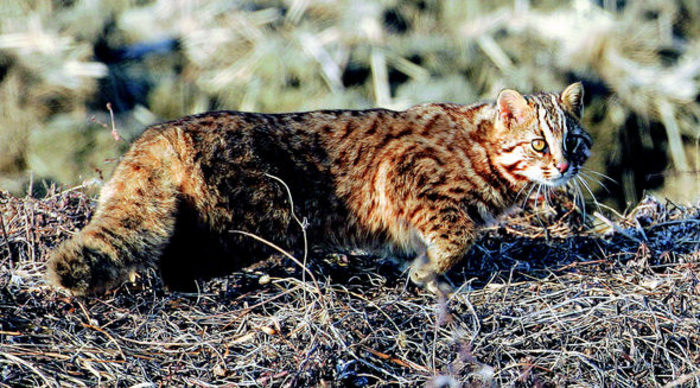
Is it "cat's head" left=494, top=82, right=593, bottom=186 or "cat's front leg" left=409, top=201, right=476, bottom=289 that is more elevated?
"cat's head" left=494, top=82, right=593, bottom=186

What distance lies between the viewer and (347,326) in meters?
3.65

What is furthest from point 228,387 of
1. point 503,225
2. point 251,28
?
point 251,28

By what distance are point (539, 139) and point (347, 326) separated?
1817mm

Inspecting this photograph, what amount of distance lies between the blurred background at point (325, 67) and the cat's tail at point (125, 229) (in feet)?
15.4

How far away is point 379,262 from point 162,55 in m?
5.68

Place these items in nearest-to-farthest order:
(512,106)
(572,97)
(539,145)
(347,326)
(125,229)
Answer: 1. (347,326)
2. (125,229)
3. (539,145)
4. (512,106)
5. (572,97)

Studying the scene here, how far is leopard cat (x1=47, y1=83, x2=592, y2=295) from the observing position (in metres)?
4.09

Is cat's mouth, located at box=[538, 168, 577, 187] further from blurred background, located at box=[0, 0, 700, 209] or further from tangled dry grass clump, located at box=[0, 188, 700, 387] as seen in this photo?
blurred background, located at box=[0, 0, 700, 209]

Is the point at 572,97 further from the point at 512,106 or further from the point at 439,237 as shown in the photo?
the point at 439,237

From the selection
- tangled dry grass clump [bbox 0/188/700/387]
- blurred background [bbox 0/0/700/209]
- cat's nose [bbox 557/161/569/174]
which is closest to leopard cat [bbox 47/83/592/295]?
cat's nose [bbox 557/161/569/174]

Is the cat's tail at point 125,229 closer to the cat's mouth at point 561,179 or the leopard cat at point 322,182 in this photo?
the leopard cat at point 322,182

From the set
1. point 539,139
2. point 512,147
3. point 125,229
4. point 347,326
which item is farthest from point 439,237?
point 125,229

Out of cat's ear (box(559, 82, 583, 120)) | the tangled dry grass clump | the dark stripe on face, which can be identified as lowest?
the tangled dry grass clump

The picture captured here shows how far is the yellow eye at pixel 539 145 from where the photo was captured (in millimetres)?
4723
